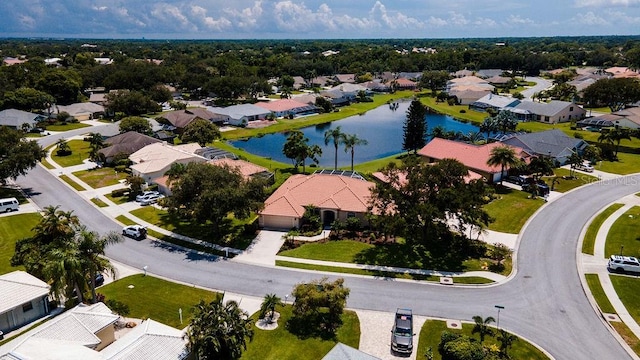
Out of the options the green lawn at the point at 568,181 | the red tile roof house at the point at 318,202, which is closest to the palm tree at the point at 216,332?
the red tile roof house at the point at 318,202

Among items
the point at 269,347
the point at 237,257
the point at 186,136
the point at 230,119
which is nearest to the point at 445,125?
the point at 230,119

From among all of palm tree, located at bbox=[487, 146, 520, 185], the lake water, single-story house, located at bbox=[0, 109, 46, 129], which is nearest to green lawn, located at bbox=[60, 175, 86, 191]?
the lake water

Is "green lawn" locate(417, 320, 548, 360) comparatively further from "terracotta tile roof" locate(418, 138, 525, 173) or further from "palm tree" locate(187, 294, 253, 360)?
"terracotta tile roof" locate(418, 138, 525, 173)

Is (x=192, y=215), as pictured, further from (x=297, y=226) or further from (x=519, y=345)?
(x=519, y=345)

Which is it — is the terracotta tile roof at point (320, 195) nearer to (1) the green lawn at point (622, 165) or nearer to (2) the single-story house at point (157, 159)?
(2) the single-story house at point (157, 159)

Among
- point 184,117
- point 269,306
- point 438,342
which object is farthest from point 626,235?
point 184,117

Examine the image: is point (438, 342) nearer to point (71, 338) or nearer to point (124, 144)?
point (71, 338)

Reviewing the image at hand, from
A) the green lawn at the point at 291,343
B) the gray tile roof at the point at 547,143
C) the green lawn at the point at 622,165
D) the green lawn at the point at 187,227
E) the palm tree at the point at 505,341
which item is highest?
the gray tile roof at the point at 547,143
